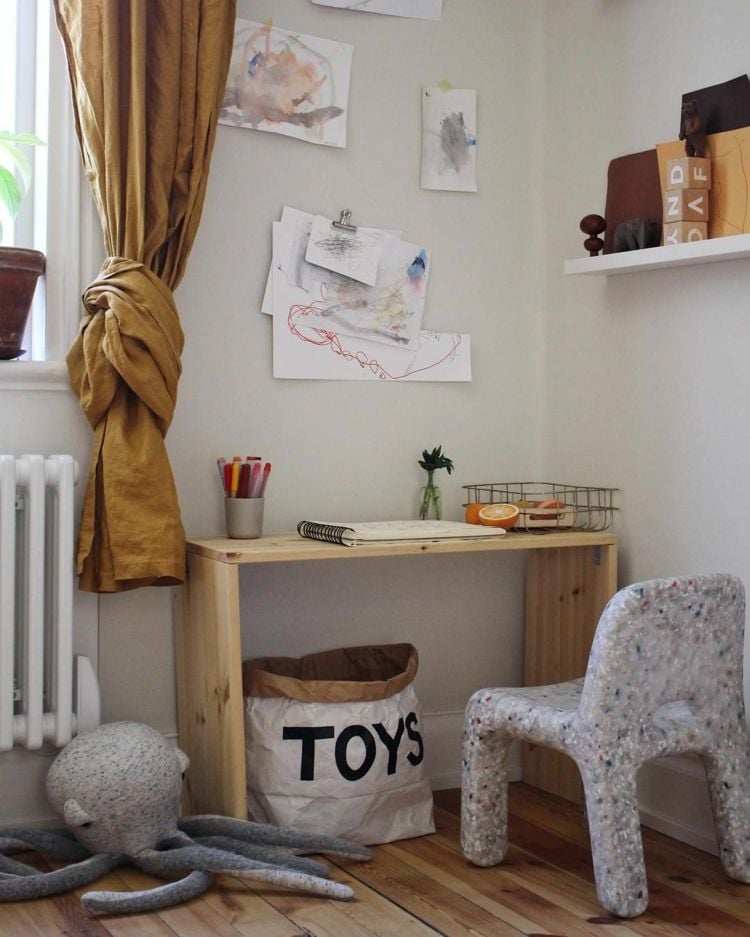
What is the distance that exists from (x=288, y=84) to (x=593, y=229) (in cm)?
73

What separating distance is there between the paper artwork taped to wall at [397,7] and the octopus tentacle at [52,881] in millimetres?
1834

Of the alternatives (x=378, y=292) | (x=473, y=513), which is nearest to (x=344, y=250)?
(x=378, y=292)

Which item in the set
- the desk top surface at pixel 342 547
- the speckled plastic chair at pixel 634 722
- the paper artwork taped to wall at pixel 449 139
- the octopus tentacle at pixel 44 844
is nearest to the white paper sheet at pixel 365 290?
the paper artwork taped to wall at pixel 449 139

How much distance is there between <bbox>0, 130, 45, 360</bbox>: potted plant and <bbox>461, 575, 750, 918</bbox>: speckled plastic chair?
3.72ft

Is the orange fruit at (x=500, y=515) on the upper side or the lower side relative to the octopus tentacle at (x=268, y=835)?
upper

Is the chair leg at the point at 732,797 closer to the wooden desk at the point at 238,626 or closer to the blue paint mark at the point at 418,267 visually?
the wooden desk at the point at 238,626

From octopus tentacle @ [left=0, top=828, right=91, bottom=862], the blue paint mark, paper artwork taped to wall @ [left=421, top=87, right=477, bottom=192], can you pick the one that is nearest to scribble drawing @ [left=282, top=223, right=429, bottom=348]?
the blue paint mark

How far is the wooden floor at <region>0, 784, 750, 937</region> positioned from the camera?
6.17ft

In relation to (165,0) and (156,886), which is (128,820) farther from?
(165,0)

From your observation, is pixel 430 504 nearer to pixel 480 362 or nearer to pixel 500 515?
pixel 500 515

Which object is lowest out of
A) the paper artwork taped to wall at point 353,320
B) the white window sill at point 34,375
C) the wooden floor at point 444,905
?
the wooden floor at point 444,905

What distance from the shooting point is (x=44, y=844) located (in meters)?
2.18

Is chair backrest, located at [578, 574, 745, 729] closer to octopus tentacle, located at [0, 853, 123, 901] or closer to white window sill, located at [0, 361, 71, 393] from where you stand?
octopus tentacle, located at [0, 853, 123, 901]

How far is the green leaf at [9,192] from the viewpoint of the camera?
230cm
